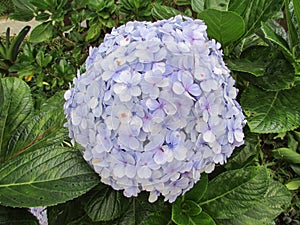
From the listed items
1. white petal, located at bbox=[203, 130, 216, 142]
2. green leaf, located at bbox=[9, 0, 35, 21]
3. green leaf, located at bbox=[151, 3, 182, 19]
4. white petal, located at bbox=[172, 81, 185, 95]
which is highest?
white petal, located at bbox=[172, 81, 185, 95]

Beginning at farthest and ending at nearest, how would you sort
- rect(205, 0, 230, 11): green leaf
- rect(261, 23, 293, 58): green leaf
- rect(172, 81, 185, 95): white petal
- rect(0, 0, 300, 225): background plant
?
rect(205, 0, 230, 11): green leaf
rect(261, 23, 293, 58): green leaf
rect(0, 0, 300, 225): background plant
rect(172, 81, 185, 95): white petal

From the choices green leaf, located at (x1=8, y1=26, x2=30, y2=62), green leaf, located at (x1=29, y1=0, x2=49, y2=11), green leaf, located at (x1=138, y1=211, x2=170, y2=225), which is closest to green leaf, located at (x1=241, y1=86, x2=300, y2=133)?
green leaf, located at (x1=138, y1=211, x2=170, y2=225)

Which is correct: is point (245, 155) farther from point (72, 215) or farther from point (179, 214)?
point (72, 215)

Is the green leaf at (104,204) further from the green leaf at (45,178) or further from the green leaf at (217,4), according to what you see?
the green leaf at (217,4)

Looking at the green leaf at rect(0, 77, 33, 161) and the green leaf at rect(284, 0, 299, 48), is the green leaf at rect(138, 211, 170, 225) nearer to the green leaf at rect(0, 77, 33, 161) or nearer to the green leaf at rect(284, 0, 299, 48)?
the green leaf at rect(0, 77, 33, 161)

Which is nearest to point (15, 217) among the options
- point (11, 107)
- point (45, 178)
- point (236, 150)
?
point (45, 178)

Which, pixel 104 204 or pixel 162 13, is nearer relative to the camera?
pixel 104 204

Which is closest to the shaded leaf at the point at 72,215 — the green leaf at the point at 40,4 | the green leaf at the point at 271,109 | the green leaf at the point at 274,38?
the green leaf at the point at 271,109
